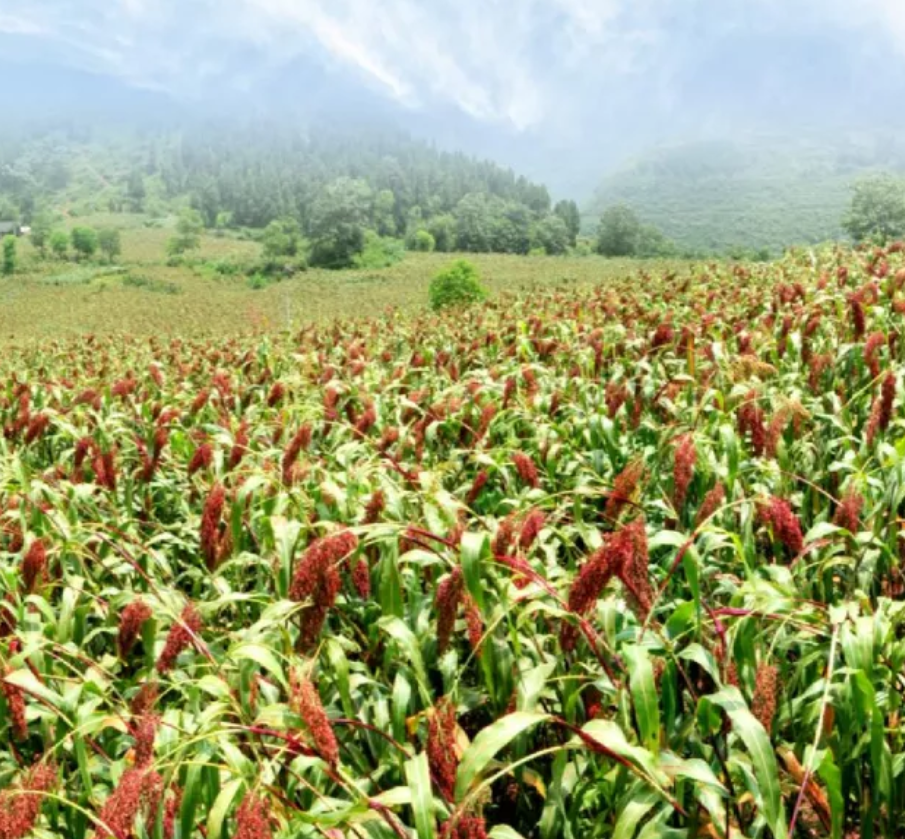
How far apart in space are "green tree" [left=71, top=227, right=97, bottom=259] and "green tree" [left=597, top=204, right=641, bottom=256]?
60.4 metres

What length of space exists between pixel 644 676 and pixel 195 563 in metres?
3.00

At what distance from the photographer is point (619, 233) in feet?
326

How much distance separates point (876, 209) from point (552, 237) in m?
45.6

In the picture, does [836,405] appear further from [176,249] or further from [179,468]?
[176,249]

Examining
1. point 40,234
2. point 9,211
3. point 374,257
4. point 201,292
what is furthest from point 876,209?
point 9,211

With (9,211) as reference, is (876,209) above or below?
below

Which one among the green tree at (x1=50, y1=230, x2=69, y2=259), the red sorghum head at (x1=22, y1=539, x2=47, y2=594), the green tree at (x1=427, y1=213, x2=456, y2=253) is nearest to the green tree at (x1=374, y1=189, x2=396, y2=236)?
the green tree at (x1=427, y1=213, x2=456, y2=253)

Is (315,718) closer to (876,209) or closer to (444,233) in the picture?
(876,209)

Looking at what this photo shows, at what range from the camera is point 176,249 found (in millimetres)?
94062

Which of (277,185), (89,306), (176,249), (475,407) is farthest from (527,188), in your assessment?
(475,407)

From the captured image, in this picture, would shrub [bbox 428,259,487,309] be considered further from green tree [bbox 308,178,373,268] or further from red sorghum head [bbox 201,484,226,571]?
green tree [bbox 308,178,373,268]

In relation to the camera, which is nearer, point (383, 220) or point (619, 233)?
point (619, 233)

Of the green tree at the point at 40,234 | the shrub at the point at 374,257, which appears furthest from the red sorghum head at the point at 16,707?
the green tree at the point at 40,234

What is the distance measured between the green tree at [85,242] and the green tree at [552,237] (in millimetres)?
54724
